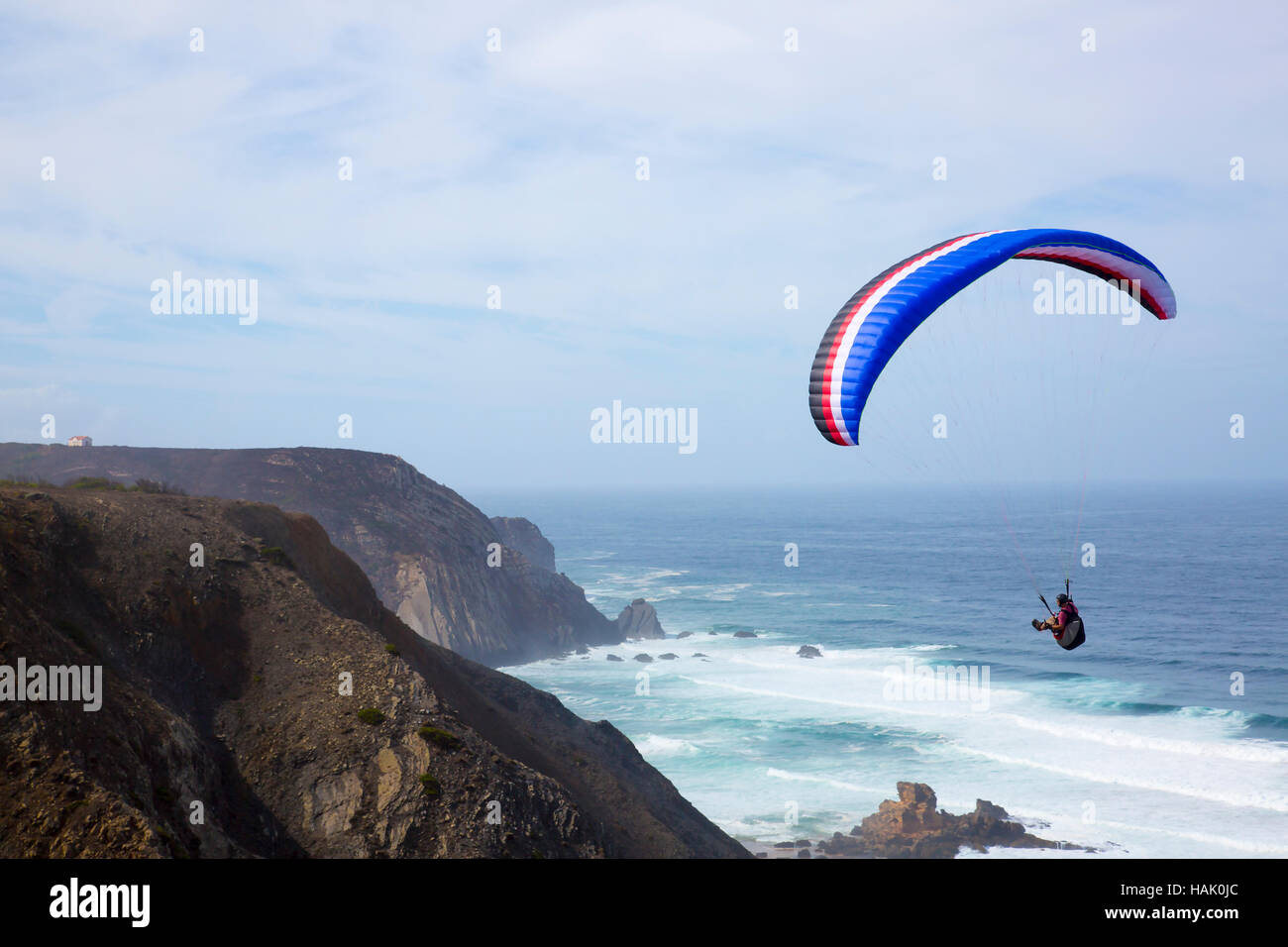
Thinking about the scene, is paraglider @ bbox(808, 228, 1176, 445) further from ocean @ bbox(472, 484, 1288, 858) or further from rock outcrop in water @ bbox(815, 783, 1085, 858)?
ocean @ bbox(472, 484, 1288, 858)

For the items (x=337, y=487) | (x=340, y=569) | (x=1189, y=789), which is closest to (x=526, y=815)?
(x=340, y=569)

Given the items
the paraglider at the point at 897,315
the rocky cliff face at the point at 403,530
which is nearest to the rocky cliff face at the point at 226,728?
the paraglider at the point at 897,315

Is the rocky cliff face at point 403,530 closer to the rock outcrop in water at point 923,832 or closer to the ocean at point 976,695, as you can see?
the ocean at point 976,695

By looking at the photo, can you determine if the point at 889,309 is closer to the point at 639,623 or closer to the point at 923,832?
the point at 923,832

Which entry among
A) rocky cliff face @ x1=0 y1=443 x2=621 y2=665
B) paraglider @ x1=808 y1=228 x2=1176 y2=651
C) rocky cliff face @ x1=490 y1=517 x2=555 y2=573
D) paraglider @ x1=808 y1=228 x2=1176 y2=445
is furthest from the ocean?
paraglider @ x1=808 y1=228 x2=1176 y2=445

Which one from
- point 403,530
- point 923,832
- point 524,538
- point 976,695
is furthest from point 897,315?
point 524,538
